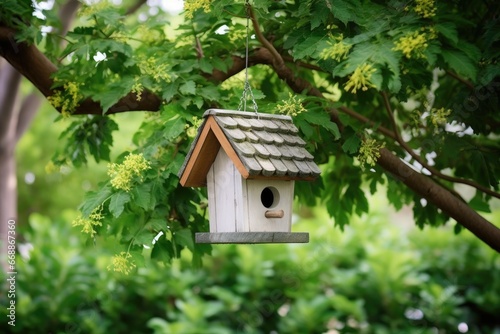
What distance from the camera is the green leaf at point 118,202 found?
2.84m

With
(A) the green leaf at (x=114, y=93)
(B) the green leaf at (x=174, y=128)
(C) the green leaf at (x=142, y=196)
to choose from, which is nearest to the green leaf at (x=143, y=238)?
(C) the green leaf at (x=142, y=196)

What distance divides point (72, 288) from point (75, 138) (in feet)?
10.3

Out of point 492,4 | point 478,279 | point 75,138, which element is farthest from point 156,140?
point 478,279

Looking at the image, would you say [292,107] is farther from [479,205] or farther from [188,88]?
[479,205]

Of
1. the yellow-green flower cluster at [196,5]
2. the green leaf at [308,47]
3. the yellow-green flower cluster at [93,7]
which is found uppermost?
the yellow-green flower cluster at [93,7]

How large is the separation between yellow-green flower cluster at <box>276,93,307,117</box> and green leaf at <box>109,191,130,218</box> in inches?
30.4

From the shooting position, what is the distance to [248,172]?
2.56m

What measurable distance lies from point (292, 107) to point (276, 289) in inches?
168

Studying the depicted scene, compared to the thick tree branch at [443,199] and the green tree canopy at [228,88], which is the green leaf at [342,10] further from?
the thick tree branch at [443,199]

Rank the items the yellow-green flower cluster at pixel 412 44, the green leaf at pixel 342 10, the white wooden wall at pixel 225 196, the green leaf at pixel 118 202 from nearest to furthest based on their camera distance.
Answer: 1. the yellow-green flower cluster at pixel 412 44
2. the green leaf at pixel 342 10
3. the white wooden wall at pixel 225 196
4. the green leaf at pixel 118 202

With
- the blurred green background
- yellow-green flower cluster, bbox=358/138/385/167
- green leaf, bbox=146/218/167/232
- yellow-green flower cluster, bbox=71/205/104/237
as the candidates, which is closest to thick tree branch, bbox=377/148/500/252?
yellow-green flower cluster, bbox=358/138/385/167

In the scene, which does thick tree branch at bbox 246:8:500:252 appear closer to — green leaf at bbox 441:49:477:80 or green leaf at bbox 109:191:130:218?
green leaf at bbox 441:49:477:80

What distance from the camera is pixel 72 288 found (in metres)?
6.67

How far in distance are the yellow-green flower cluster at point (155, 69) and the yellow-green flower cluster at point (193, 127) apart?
24 centimetres
